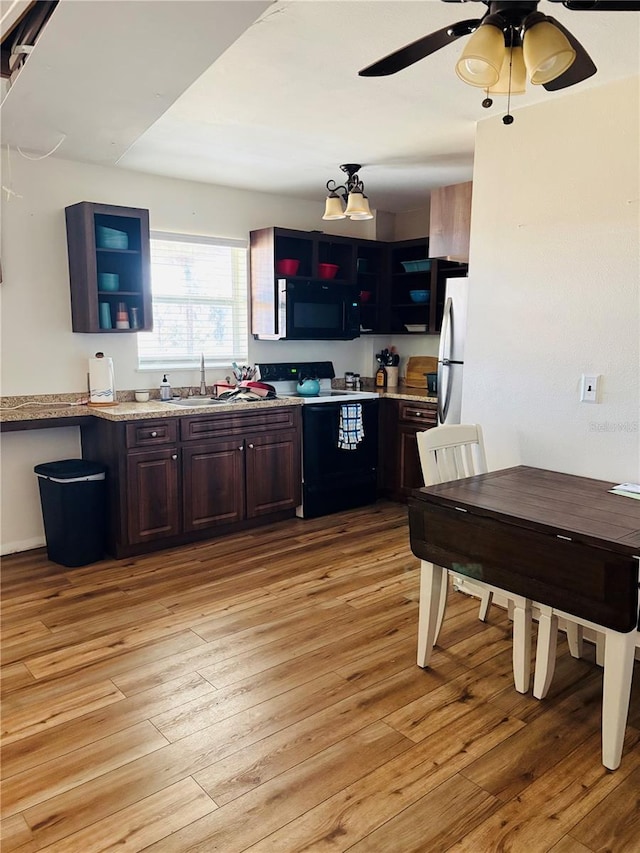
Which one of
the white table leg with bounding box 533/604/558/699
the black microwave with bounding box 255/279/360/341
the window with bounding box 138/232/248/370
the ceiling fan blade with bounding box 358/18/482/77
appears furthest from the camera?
the black microwave with bounding box 255/279/360/341

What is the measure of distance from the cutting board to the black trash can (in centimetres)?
286

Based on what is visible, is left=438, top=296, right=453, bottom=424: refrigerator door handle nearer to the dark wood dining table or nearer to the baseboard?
the dark wood dining table

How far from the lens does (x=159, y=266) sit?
177 inches

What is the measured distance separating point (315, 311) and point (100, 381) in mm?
1811

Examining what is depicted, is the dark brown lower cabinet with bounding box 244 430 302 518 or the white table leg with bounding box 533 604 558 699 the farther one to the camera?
the dark brown lower cabinet with bounding box 244 430 302 518

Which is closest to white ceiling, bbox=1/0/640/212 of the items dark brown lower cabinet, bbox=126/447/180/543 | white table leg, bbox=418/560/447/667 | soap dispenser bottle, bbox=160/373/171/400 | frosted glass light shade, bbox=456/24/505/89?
frosted glass light shade, bbox=456/24/505/89

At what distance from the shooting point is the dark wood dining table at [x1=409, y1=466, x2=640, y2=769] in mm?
1969

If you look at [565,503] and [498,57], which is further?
[565,503]

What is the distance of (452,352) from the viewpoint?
4.37m

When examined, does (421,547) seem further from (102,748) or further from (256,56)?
(256,56)

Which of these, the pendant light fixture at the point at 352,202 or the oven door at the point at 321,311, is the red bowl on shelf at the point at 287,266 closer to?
the oven door at the point at 321,311

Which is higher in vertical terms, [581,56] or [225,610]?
[581,56]

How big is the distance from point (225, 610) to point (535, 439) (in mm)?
1812

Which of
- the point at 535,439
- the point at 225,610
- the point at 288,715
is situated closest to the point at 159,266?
the point at 225,610
